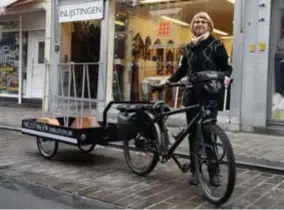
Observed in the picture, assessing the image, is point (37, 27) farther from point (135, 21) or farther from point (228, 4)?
point (228, 4)

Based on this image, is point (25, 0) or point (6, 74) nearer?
point (25, 0)

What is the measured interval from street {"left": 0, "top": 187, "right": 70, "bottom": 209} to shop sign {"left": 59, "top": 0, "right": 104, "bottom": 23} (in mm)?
7986

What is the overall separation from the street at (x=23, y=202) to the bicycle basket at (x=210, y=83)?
1.98 m

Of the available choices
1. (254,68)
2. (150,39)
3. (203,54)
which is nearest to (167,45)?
(150,39)

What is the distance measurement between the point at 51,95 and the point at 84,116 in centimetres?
94

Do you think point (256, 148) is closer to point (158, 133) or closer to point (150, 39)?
point (158, 133)

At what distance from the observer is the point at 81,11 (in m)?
12.8

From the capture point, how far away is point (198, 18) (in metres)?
5.46

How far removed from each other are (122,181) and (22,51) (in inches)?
458

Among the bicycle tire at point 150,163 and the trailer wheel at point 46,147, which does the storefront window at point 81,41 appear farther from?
the bicycle tire at point 150,163

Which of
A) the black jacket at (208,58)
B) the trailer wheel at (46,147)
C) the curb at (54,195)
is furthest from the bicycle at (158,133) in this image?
the trailer wheel at (46,147)

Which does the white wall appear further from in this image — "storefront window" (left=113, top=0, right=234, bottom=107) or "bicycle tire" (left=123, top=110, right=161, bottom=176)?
"bicycle tire" (left=123, top=110, right=161, bottom=176)

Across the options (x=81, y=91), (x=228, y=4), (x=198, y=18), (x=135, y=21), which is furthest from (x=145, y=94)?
(x=198, y=18)

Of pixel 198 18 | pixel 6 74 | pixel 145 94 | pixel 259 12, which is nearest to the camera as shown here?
pixel 198 18
